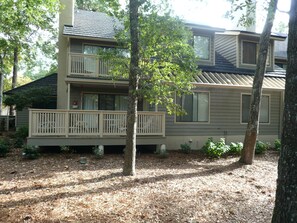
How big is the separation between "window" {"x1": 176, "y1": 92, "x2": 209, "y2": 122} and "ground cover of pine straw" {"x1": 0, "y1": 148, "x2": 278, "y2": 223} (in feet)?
10.5

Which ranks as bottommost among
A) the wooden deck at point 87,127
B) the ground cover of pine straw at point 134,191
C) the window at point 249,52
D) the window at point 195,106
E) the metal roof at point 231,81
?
the ground cover of pine straw at point 134,191

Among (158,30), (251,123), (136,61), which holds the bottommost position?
(251,123)

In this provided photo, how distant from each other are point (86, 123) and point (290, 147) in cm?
866

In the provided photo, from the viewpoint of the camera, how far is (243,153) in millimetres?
9805

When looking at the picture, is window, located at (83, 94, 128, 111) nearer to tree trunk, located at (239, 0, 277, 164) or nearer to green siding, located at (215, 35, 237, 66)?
green siding, located at (215, 35, 237, 66)

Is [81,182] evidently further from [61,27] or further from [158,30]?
[61,27]

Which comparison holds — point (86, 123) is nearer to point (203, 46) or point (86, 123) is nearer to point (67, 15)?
point (67, 15)

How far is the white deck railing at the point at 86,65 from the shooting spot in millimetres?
11859

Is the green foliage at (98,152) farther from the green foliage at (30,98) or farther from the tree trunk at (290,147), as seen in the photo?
the tree trunk at (290,147)

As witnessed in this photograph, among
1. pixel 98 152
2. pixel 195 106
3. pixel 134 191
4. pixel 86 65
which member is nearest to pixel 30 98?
pixel 86 65

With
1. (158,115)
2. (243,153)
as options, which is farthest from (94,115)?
(243,153)

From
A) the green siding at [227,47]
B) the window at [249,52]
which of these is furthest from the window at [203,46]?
the window at [249,52]

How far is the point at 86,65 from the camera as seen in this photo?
12.1 metres

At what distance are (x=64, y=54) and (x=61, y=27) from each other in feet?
4.73
